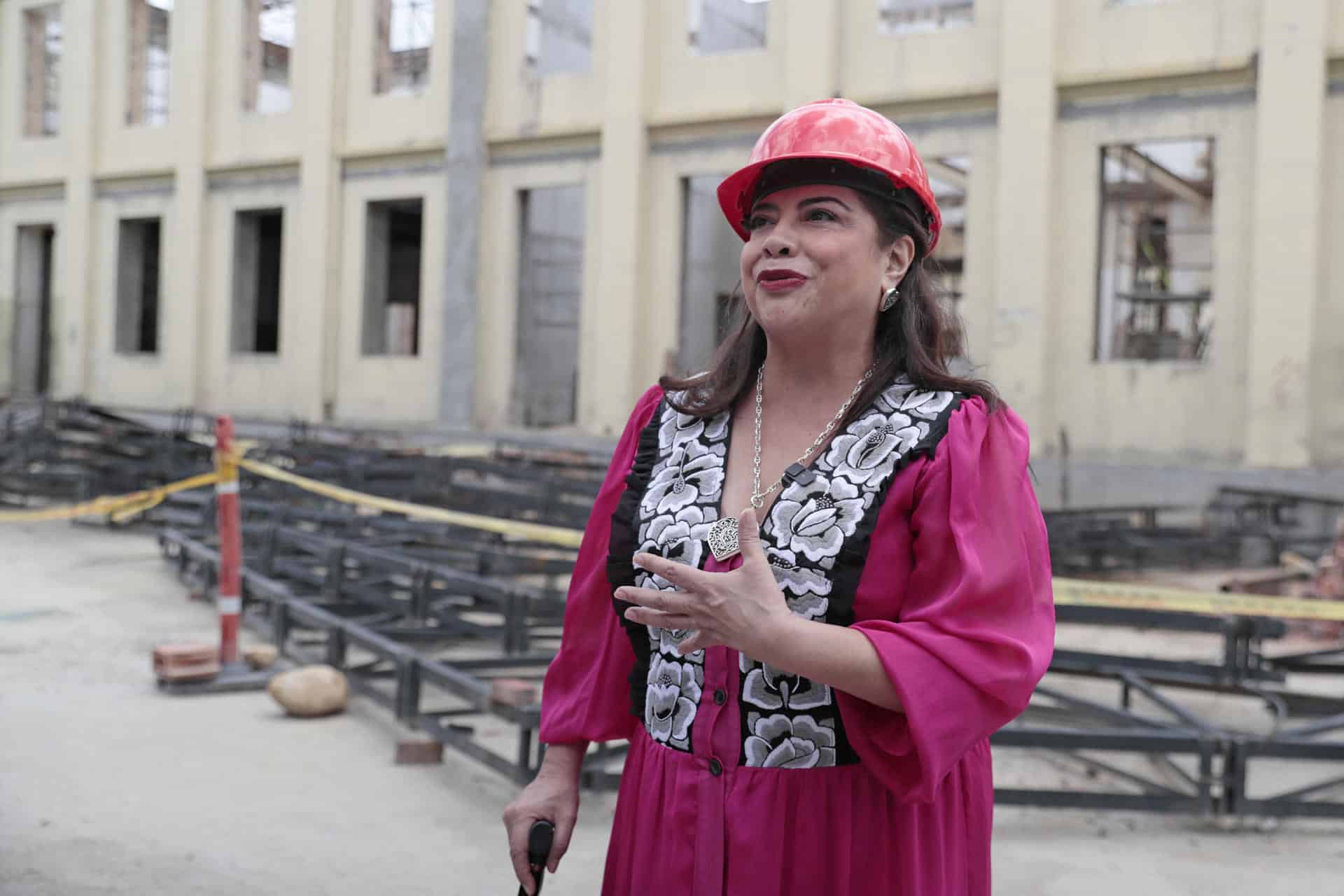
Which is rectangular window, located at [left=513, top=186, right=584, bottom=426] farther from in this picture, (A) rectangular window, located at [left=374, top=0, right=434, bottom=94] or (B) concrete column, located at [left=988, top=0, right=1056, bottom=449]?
(B) concrete column, located at [left=988, top=0, right=1056, bottom=449]

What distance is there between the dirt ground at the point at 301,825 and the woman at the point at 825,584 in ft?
8.26

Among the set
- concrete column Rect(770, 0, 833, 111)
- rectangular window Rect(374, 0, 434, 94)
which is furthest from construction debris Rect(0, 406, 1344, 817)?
rectangular window Rect(374, 0, 434, 94)

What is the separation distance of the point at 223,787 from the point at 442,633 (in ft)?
7.57

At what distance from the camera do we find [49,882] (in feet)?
13.4

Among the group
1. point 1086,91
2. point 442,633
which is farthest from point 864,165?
point 1086,91

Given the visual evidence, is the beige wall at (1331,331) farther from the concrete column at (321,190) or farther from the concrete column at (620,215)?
the concrete column at (321,190)

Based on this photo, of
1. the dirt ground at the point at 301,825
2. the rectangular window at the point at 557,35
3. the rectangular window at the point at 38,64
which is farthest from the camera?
the rectangular window at the point at 38,64

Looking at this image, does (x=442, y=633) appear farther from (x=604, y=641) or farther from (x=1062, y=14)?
(x=1062, y=14)

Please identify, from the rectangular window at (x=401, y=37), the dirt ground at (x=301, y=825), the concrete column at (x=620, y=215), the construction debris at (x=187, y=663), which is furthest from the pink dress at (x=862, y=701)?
the rectangular window at (x=401, y=37)

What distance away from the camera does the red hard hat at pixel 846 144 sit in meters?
1.80

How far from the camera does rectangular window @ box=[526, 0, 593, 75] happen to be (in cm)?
2075

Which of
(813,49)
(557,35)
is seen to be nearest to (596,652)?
(813,49)

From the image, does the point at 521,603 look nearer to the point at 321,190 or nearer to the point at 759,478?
the point at 759,478

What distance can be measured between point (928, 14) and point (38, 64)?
18.1 meters
